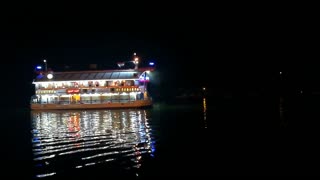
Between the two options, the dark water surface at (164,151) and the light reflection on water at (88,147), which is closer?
the dark water surface at (164,151)

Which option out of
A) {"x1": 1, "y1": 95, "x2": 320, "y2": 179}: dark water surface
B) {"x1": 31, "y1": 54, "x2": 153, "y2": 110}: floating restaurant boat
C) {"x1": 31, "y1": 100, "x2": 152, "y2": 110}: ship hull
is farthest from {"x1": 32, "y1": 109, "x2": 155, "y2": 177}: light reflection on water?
{"x1": 31, "y1": 54, "x2": 153, "y2": 110}: floating restaurant boat

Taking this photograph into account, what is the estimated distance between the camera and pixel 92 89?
56688mm

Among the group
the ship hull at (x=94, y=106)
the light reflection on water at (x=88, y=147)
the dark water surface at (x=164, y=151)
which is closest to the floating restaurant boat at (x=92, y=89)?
the ship hull at (x=94, y=106)

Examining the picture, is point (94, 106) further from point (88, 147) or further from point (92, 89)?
point (88, 147)

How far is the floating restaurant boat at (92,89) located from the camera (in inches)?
2167

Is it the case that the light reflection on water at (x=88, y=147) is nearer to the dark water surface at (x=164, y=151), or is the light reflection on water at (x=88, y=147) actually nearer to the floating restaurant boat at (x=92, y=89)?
the dark water surface at (x=164, y=151)

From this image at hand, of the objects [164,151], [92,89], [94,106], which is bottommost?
[164,151]

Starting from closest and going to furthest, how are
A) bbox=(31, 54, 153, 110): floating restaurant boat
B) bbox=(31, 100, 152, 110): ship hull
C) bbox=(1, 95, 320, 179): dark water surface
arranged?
bbox=(1, 95, 320, 179): dark water surface
bbox=(31, 100, 152, 110): ship hull
bbox=(31, 54, 153, 110): floating restaurant boat

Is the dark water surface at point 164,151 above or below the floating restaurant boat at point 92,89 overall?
below

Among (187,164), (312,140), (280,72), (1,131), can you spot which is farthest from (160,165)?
(280,72)

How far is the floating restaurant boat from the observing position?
55.0m

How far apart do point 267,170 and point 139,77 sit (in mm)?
42468

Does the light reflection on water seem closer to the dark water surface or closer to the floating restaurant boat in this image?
the dark water surface

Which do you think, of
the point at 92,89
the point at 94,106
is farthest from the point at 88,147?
the point at 92,89
